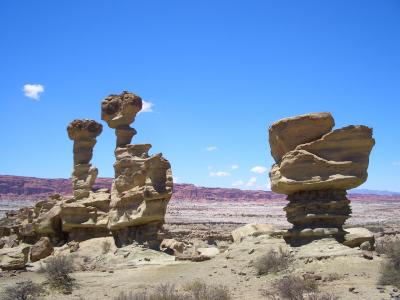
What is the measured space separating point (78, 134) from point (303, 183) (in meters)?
14.6

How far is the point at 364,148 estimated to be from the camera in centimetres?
1493

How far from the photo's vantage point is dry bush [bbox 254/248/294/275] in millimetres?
13758

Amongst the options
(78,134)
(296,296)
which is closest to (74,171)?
(78,134)

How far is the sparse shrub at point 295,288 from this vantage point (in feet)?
34.7

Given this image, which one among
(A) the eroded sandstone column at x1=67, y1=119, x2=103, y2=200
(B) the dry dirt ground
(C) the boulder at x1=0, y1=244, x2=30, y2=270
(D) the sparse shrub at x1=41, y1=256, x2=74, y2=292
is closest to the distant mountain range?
(A) the eroded sandstone column at x1=67, y1=119, x2=103, y2=200

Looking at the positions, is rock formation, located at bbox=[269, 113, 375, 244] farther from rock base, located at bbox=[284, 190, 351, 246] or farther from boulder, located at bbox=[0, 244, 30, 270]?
boulder, located at bbox=[0, 244, 30, 270]

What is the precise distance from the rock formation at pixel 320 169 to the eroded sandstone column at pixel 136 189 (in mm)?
6253

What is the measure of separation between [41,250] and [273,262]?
1199 centimetres

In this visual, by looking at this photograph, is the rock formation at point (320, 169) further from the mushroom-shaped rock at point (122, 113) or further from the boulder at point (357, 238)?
the mushroom-shaped rock at point (122, 113)

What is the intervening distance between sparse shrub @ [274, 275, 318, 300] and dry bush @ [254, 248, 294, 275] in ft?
5.30

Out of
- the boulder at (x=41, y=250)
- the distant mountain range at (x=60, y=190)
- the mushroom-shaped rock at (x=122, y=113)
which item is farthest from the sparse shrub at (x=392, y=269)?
the distant mountain range at (x=60, y=190)

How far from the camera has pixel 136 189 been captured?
67.0 ft

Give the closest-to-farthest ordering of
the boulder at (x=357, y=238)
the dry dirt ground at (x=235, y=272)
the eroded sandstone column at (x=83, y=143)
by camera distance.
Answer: the dry dirt ground at (x=235, y=272) < the boulder at (x=357, y=238) < the eroded sandstone column at (x=83, y=143)

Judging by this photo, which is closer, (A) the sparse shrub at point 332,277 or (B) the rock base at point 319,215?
(A) the sparse shrub at point 332,277
